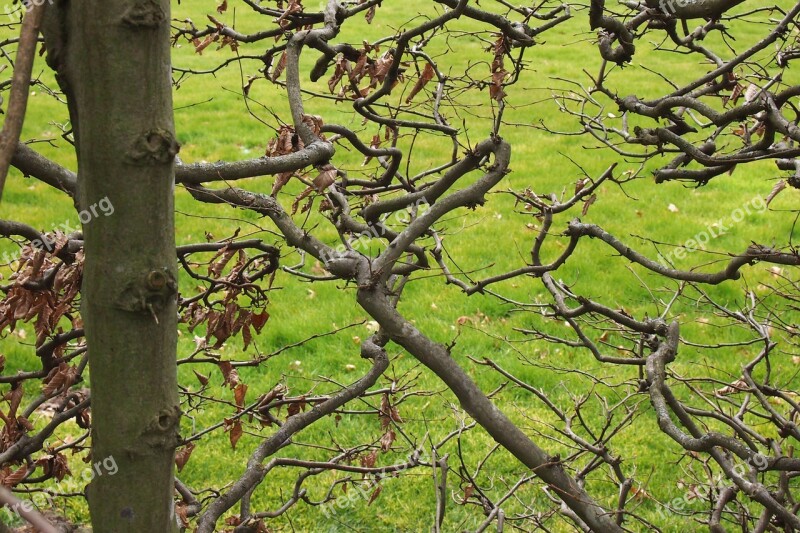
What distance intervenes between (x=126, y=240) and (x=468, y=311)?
4.72m

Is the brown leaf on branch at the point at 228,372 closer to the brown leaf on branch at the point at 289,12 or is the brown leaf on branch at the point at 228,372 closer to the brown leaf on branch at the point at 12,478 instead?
the brown leaf on branch at the point at 12,478

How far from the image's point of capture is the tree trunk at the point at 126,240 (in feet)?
3.63

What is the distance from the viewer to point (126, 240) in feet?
3.91

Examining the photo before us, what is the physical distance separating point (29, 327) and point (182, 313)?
3619 mm

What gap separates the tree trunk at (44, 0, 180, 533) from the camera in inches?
43.6

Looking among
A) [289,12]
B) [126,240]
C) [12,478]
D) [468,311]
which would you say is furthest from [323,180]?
[468,311]

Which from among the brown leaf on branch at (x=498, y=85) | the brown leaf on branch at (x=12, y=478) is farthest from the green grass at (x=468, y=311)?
the brown leaf on branch at (x=12, y=478)

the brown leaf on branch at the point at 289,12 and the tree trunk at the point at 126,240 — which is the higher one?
the brown leaf on branch at the point at 289,12

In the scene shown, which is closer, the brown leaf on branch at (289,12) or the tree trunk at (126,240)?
the tree trunk at (126,240)

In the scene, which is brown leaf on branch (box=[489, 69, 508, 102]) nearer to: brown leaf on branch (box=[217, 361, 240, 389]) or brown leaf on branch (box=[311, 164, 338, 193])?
brown leaf on branch (box=[311, 164, 338, 193])

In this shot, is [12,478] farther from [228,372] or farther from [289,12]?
[289,12]

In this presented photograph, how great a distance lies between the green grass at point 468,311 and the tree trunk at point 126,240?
2.72ft

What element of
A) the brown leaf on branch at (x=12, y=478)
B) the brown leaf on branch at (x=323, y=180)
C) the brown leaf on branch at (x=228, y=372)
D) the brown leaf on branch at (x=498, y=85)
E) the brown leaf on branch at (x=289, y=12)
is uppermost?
the brown leaf on branch at (x=289, y=12)

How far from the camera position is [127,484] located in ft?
4.32
